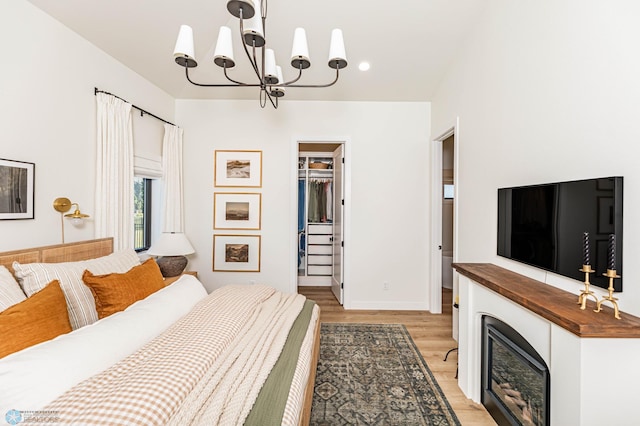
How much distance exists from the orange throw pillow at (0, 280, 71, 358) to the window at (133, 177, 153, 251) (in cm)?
210

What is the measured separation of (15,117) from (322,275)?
4.29m

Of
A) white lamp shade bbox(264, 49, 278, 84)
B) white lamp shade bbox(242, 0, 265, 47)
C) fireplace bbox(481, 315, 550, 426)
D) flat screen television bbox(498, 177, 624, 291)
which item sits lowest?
fireplace bbox(481, 315, 550, 426)

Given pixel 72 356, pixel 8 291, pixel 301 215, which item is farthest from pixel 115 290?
pixel 301 215

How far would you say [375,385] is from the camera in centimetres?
233

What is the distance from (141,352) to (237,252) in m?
2.78

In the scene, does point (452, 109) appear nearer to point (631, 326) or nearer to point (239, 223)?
point (631, 326)

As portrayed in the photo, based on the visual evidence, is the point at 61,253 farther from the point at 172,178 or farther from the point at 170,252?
the point at 172,178

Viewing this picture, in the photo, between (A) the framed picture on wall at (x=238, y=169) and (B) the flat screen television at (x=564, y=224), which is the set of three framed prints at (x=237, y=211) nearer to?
(A) the framed picture on wall at (x=238, y=169)

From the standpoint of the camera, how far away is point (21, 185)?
2010 millimetres

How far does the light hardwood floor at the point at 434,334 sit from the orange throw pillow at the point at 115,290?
2215mm

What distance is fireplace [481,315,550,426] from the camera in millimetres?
1535

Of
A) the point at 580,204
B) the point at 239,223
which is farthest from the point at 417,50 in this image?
the point at 239,223

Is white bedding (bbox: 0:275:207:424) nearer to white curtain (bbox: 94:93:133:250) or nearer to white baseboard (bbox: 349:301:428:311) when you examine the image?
white curtain (bbox: 94:93:133:250)

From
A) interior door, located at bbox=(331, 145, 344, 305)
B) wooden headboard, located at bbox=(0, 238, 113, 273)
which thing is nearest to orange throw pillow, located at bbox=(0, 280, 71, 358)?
wooden headboard, located at bbox=(0, 238, 113, 273)
